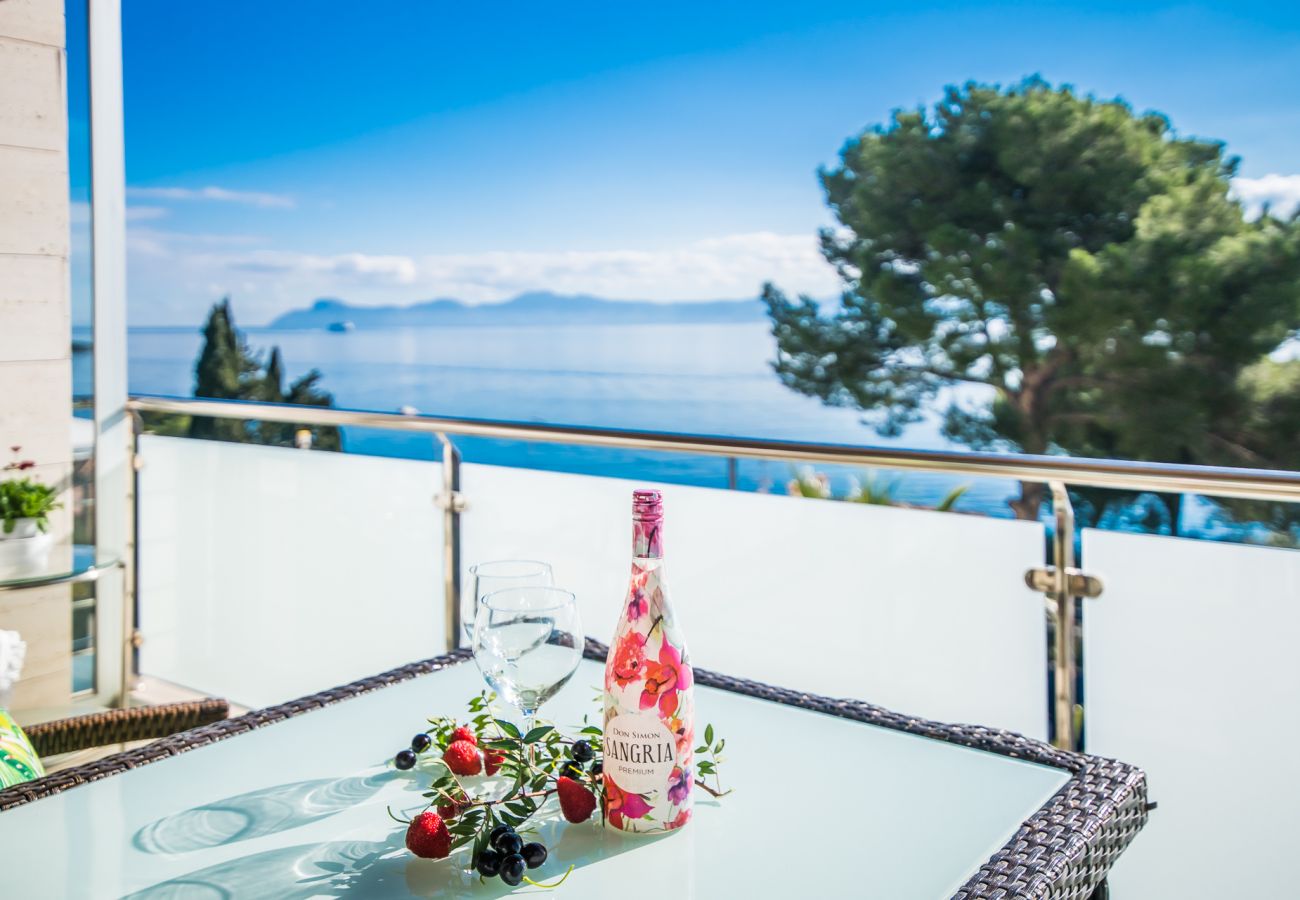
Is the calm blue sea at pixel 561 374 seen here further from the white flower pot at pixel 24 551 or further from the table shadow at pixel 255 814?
the table shadow at pixel 255 814

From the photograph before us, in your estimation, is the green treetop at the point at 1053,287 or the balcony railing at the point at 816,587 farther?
the green treetop at the point at 1053,287

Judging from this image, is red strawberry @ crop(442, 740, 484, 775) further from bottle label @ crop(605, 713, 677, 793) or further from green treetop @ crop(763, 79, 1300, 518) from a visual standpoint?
green treetop @ crop(763, 79, 1300, 518)

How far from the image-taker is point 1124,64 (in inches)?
572

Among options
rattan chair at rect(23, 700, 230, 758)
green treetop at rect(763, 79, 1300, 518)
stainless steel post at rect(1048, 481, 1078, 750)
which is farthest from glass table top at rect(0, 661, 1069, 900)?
green treetop at rect(763, 79, 1300, 518)

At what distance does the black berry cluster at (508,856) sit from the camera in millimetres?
813

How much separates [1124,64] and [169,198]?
14968 millimetres

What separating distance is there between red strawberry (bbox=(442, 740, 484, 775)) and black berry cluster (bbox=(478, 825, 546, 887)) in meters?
0.17

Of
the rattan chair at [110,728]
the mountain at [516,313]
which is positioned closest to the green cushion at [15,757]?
the rattan chair at [110,728]

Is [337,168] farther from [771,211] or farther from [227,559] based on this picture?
[227,559]

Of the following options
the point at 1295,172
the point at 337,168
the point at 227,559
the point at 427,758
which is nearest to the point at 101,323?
the point at 227,559

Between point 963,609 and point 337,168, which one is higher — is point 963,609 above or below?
below

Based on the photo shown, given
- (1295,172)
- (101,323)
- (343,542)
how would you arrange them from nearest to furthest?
(343,542) < (101,323) < (1295,172)

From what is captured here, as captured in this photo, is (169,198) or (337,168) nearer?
(169,198)

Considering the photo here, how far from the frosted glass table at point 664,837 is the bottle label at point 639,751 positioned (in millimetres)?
55
